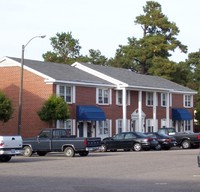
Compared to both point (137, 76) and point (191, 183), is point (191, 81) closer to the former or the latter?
→ point (137, 76)

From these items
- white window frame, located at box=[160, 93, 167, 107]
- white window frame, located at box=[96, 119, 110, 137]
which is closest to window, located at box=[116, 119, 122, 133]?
white window frame, located at box=[96, 119, 110, 137]

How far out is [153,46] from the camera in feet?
Result: 286

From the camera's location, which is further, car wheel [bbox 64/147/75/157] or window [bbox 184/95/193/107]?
window [bbox 184/95/193/107]

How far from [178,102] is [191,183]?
48.9 m

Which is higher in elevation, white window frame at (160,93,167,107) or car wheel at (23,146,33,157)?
white window frame at (160,93,167,107)

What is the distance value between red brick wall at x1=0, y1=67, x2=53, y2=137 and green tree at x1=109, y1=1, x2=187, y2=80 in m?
36.4

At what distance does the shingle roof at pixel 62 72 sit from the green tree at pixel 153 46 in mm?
29609

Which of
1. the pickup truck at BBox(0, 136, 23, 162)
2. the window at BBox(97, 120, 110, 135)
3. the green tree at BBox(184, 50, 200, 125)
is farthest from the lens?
the green tree at BBox(184, 50, 200, 125)

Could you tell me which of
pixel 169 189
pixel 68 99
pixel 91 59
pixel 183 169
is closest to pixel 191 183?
pixel 169 189

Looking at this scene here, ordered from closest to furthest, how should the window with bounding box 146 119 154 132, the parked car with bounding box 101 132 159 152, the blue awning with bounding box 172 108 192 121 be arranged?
the parked car with bounding box 101 132 159 152 < the window with bounding box 146 119 154 132 < the blue awning with bounding box 172 108 192 121

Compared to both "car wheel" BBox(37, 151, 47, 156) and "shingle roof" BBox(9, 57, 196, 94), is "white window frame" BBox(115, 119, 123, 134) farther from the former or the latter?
"car wheel" BBox(37, 151, 47, 156)

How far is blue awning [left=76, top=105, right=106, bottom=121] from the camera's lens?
5062cm

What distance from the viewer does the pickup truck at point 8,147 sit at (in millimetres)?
29031

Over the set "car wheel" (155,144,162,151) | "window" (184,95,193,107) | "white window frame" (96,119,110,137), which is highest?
"window" (184,95,193,107)
